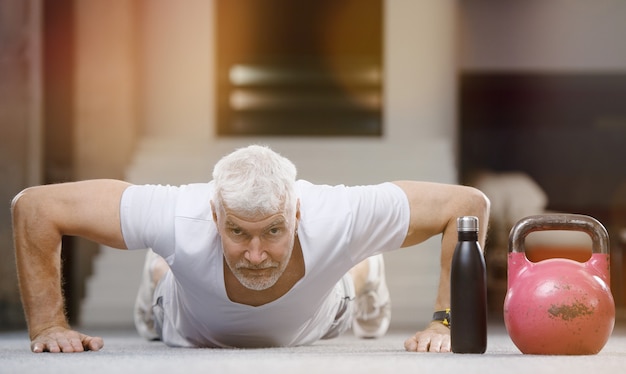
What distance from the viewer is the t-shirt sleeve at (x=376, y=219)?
287cm

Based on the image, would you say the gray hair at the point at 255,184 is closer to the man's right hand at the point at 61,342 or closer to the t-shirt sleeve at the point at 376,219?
the t-shirt sleeve at the point at 376,219

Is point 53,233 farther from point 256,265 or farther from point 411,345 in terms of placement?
point 411,345

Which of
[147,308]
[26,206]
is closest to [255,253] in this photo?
[26,206]

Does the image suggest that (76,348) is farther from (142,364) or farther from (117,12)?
(117,12)

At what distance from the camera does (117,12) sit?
18.5 ft

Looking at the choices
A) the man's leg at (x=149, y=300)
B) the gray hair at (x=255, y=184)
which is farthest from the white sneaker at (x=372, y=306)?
the gray hair at (x=255, y=184)

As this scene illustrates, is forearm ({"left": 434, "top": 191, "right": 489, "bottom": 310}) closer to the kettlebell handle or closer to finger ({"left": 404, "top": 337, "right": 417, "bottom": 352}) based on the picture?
finger ({"left": 404, "top": 337, "right": 417, "bottom": 352})

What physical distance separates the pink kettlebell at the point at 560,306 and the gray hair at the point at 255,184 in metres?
0.61

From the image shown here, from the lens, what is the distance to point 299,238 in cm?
285

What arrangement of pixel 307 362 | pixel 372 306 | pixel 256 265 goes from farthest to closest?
1. pixel 372 306
2. pixel 256 265
3. pixel 307 362

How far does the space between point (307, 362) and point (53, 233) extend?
958 millimetres

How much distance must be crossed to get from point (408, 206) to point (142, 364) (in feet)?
3.26

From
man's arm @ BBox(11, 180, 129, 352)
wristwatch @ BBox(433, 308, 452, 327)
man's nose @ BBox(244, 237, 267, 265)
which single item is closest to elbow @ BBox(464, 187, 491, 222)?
wristwatch @ BBox(433, 308, 452, 327)

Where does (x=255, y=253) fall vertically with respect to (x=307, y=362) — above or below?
above
